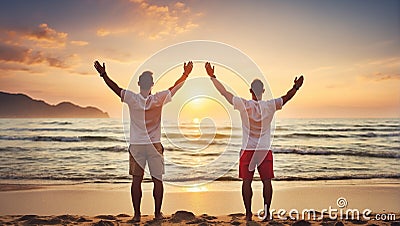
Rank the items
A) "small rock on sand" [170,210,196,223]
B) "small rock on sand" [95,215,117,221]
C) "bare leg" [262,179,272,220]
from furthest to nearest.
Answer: "small rock on sand" [95,215,117,221] → "small rock on sand" [170,210,196,223] → "bare leg" [262,179,272,220]

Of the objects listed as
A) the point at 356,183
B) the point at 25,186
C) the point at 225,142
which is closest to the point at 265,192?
the point at 356,183

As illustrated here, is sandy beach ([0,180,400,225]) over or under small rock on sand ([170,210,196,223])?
under

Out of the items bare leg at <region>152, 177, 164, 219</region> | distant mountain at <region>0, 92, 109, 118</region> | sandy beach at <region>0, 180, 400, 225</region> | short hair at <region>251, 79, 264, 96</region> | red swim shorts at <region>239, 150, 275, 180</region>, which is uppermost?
distant mountain at <region>0, 92, 109, 118</region>

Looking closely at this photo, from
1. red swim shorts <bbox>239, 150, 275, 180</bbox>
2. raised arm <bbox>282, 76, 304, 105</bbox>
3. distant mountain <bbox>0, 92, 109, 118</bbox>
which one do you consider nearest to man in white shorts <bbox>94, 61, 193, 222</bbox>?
red swim shorts <bbox>239, 150, 275, 180</bbox>

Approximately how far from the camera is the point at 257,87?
4.84 m

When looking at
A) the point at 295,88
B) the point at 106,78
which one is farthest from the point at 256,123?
the point at 106,78

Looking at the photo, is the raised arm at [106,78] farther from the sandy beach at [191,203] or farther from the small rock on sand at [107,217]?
the small rock on sand at [107,217]

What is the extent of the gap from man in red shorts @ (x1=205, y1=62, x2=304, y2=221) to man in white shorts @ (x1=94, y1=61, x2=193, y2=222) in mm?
684

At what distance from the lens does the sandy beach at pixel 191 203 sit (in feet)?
16.9

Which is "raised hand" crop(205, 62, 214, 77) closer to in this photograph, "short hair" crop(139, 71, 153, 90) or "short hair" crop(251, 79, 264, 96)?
"short hair" crop(251, 79, 264, 96)

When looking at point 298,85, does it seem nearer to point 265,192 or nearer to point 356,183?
point 265,192

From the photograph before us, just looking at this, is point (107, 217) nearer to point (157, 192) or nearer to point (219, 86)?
point (157, 192)

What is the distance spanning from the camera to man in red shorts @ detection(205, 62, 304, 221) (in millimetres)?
4738

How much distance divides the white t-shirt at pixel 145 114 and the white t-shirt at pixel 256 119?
917 millimetres
